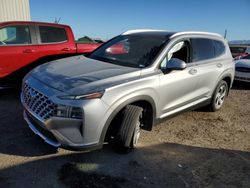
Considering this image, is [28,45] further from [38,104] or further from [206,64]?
[206,64]

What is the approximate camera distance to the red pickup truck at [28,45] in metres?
6.43

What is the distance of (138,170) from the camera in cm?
379

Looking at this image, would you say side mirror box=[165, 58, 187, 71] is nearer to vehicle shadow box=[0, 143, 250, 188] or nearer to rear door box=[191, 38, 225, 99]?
rear door box=[191, 38, 225, 99]

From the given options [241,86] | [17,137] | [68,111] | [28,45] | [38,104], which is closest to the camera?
[68,111]

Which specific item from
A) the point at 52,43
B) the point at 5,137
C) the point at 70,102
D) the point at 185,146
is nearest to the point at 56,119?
the point at 70,102

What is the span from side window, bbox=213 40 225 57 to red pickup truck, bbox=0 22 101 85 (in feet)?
11.2

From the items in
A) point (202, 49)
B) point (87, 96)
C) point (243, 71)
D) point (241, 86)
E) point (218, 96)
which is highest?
point (202, 49)

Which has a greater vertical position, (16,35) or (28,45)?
(16,35)

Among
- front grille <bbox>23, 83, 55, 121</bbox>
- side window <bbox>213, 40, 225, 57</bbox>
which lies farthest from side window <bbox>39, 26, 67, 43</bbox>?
side window <bbox>213, 40, 225, 57</bbox>

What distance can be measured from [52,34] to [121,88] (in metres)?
4.12

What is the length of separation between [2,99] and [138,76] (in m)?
3.79

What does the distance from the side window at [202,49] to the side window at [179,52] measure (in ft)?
0.63

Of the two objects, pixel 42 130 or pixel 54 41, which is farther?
pixel 54 41

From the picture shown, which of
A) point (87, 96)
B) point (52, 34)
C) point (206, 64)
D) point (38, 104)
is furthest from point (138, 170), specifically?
point (52, 34)
